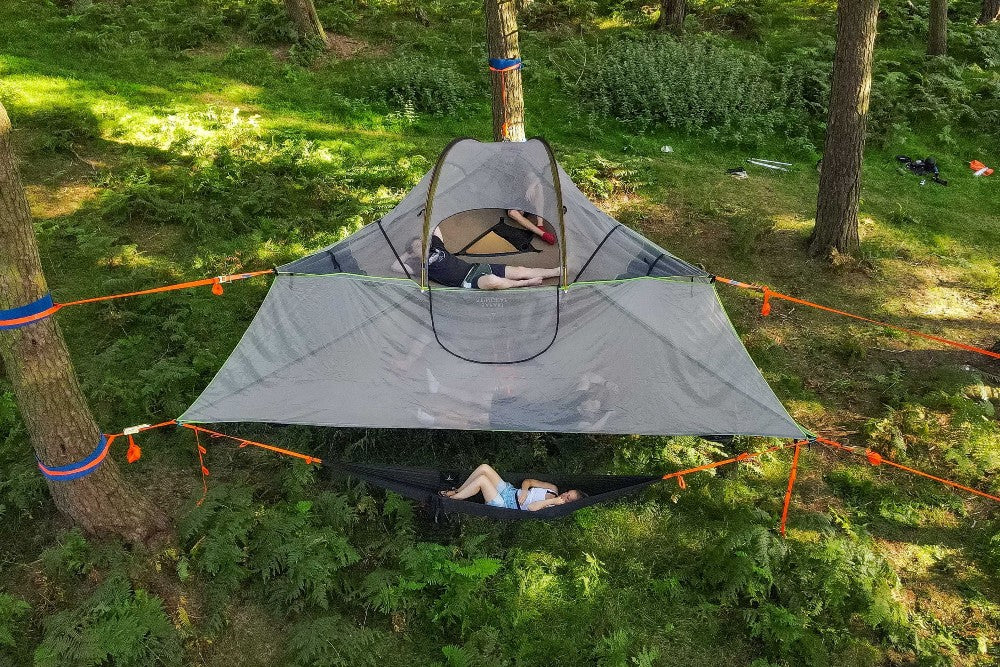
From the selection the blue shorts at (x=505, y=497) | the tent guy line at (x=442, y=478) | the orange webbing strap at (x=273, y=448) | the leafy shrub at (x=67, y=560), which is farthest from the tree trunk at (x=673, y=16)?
the leafy shrub at (x=67, y=560)

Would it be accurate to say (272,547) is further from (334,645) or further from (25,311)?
(25,311)

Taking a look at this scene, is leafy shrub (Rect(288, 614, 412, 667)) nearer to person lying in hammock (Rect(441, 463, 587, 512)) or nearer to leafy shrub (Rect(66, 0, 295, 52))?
person lying in hammock (Rect(441, 463, 587, 512))

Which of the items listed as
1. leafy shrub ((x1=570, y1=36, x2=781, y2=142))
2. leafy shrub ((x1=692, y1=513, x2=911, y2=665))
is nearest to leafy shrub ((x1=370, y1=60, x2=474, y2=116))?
leafy shrub ((x1=570, y1=36, x2=781, y2=142))

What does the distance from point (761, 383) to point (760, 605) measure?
1.70 metres

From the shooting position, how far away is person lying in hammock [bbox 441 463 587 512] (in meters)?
5.44

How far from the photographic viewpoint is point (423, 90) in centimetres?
1162

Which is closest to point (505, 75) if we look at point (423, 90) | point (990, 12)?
point (423, 90)

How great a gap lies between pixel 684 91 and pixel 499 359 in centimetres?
789

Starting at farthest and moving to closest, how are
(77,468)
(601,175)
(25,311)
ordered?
(601,175), (77,468), (25,311)

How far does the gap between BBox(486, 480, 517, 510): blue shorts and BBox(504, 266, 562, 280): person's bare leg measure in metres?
2.14

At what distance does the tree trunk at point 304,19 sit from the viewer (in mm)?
12609

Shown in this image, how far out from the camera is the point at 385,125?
1113 centimetres

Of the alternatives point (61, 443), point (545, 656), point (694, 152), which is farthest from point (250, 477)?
point (694, 152)

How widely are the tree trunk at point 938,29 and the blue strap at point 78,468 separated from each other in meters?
15.0
